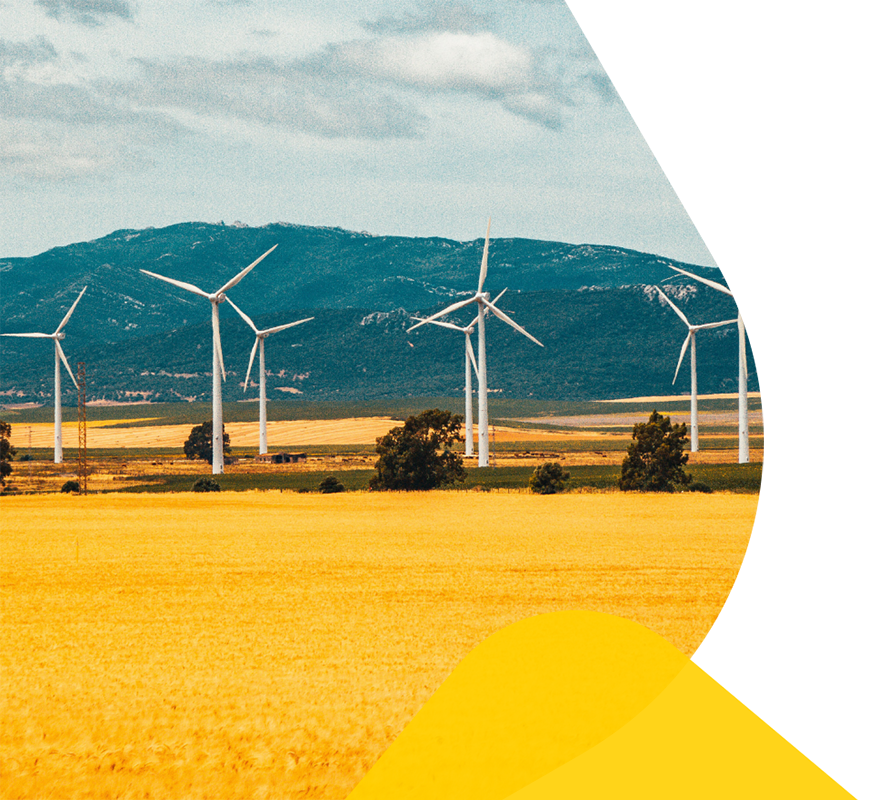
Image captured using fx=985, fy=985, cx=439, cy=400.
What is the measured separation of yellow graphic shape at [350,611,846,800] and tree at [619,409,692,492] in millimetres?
77650

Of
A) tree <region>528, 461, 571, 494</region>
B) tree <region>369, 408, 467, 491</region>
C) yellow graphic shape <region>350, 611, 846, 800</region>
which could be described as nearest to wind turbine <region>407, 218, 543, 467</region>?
tree <region>369, 408, 467, 491</region>

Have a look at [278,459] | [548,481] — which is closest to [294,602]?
[548,481]

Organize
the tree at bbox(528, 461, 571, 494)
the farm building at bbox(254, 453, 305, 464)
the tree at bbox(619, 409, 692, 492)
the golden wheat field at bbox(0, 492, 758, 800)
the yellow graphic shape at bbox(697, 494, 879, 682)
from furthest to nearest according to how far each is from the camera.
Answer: the farm building at bbox(254, 453, 305, 464) < the tree at bbox(528, 461, 571, 494) < the tree at bbox(619, 409, 692, 492) < the golden wheat field at bbox(0, 492, 758, 800) < the yellow graphic shape at bbox(697, 494, 879, 682)

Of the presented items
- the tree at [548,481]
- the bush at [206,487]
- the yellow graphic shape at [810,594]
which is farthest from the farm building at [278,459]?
the yellow graphic shape at [810,594]

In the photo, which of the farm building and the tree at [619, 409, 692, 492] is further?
the farm building

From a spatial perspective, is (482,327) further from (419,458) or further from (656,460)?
(656,460)

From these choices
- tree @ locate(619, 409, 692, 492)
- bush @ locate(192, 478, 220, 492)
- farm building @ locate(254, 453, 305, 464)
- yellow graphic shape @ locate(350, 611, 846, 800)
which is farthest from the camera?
farm building @ locate(254, 453, 305, 464)

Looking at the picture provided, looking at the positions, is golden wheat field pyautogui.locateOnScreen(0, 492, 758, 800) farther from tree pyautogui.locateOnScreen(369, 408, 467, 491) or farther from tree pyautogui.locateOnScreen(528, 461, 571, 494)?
tree pyautogui.locateOnScreen(369, 408, 467, 491)

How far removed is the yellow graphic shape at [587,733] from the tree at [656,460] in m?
77.6

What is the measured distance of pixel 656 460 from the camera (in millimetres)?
84688

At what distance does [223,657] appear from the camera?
82.0ft

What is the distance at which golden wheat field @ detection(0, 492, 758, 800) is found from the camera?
16.6 m

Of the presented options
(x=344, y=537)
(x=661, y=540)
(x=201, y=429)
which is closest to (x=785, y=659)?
(x=661, y=540)

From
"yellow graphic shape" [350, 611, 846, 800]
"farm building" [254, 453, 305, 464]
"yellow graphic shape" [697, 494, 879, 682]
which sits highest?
"yellow graphic shape" [697, 494, 879, 682]
